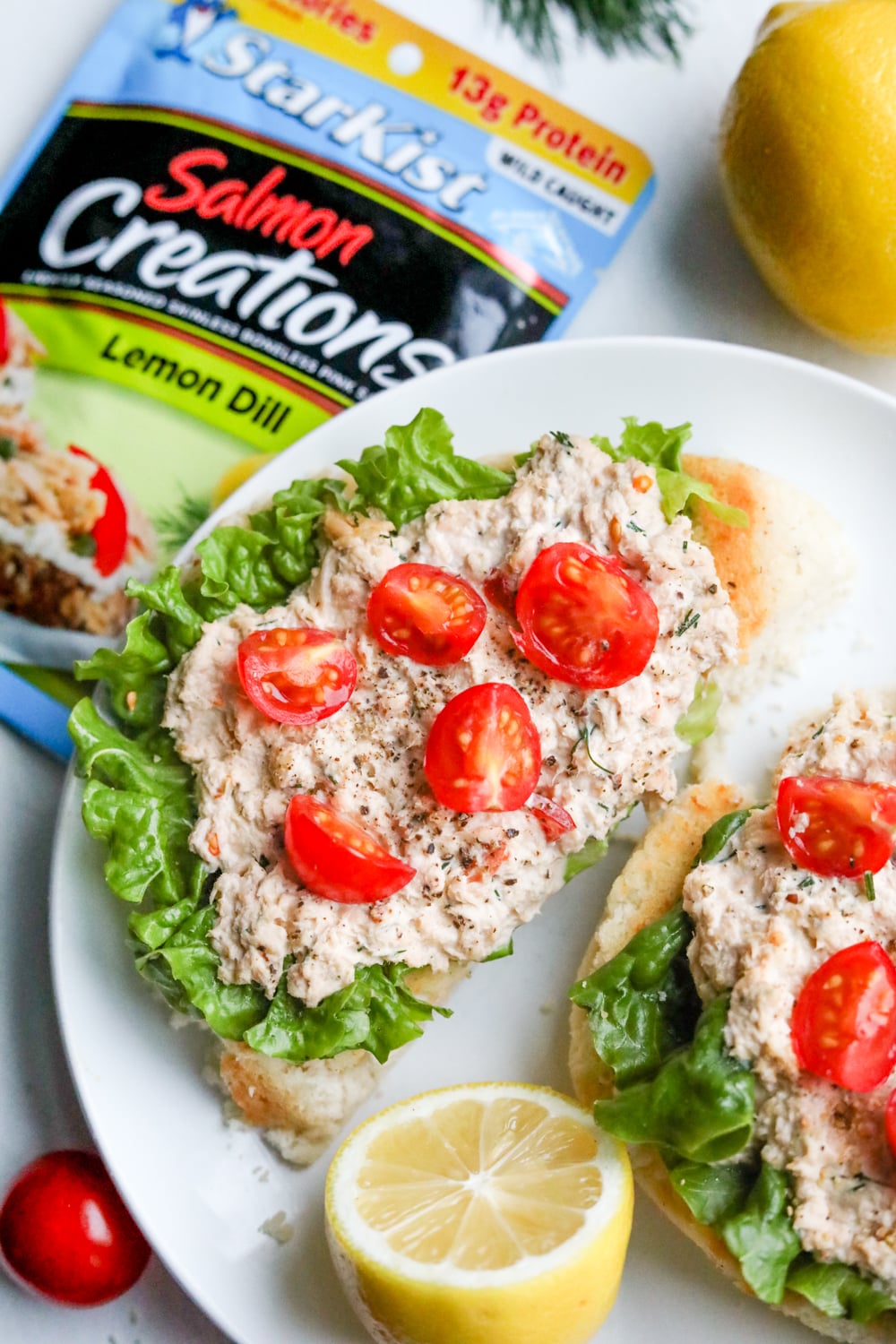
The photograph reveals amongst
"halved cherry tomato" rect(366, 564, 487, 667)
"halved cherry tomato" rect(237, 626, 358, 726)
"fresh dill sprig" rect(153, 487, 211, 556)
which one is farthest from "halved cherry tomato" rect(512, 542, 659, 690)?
"fresh dill sprig" rect(153, 487, 211, 556)

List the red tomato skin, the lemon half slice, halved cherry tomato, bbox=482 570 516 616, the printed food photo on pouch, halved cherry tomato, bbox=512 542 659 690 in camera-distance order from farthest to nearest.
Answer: the printed food photo on pouch, the red tomato skin, halved cherry tomato, bbox=482 570 516 616, halved cherry tomato, bbox=512 542 659 690, the lemon half slice

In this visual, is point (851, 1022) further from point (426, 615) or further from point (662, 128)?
point (662, 128)

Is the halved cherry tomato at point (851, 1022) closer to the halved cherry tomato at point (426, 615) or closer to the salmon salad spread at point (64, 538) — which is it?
the halved cherry tomato at point (426, 615)

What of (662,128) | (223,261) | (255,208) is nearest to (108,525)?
(223,261)

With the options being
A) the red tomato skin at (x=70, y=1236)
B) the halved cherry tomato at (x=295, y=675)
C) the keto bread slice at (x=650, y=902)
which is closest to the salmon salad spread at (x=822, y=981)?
the keto bread slice at (x=650, y=902)

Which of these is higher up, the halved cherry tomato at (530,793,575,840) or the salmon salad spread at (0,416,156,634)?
the halved cherry tomato at (530,793,575,840)

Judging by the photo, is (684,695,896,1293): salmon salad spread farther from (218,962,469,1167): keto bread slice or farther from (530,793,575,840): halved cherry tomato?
(218,962,469,1167): keto bread slice
